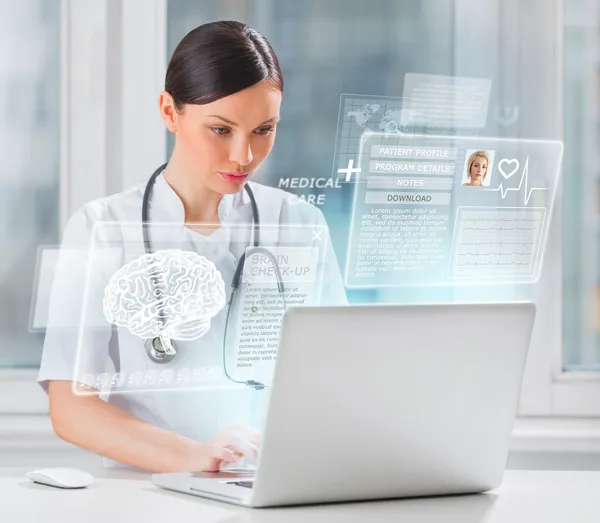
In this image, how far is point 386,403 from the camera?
1107mm

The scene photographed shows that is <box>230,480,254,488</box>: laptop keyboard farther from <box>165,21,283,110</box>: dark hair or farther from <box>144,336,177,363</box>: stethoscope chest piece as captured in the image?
<box>165,21,283,110</box>: dark hair

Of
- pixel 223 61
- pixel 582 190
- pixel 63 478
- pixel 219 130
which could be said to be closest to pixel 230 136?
pixel 219 130

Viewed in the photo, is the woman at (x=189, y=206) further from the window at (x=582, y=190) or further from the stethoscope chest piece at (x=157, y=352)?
the window at (x=582, y=190)

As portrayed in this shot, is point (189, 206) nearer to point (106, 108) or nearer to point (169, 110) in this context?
point (169, 110)

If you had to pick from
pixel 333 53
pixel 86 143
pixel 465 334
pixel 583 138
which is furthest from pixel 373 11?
pixel 465 334

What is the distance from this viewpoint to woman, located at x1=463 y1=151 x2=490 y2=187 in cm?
139

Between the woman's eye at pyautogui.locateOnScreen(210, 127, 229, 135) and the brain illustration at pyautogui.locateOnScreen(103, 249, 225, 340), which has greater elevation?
the woman's eye at pyautogui.locateOnScreen(210, 127, 229, 135)

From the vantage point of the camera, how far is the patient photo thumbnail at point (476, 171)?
1.39m

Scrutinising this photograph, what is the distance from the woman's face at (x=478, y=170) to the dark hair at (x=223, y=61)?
41 centimetres

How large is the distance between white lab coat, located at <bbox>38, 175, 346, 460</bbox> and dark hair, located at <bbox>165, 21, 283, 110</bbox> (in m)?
0.17

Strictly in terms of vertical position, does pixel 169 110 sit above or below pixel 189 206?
above

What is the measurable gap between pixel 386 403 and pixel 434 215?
35 cm

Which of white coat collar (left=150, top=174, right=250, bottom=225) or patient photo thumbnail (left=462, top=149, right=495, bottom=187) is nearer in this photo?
patient photo thumbnail (left=462, top=149, right=495, bottom=187)

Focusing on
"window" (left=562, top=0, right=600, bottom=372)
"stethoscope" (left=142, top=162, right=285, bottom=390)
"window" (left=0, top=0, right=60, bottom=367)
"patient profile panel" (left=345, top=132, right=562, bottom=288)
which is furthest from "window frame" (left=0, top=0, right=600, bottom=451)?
"patient profile panel" (left=345, top=132, right=562, bottom=288)
